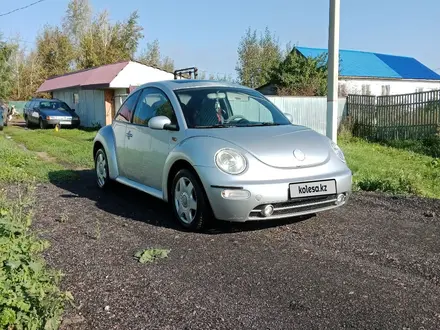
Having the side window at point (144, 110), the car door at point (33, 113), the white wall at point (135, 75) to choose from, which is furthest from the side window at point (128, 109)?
the car door at point (33, 113)

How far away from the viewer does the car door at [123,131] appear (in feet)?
21.1

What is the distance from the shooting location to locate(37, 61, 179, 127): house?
2278 cm

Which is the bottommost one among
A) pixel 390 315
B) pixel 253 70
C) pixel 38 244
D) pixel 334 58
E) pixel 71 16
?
pixel 390 315

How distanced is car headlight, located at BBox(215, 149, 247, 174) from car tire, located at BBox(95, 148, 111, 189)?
9.46ft

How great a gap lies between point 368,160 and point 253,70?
31748 millimetres

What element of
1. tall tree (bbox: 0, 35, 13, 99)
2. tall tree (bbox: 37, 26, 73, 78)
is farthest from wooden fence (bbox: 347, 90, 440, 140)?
tall tree (bbox: 37, 26, 73, 78)

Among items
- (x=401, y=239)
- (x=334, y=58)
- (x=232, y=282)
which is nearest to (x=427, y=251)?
(x=401, y=239)

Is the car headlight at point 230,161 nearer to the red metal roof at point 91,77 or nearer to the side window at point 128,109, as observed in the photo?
the side window at point 128,109

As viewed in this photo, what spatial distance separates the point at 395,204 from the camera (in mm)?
5988

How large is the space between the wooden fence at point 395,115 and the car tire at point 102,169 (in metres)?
12.2

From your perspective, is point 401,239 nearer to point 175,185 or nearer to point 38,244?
point 175,185

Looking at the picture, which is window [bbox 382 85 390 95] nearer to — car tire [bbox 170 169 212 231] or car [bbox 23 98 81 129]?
car [bbox 23 98 81 129]

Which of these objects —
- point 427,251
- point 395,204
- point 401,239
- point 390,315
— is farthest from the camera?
point 395,204

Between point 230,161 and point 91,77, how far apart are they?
2265 centimetres
